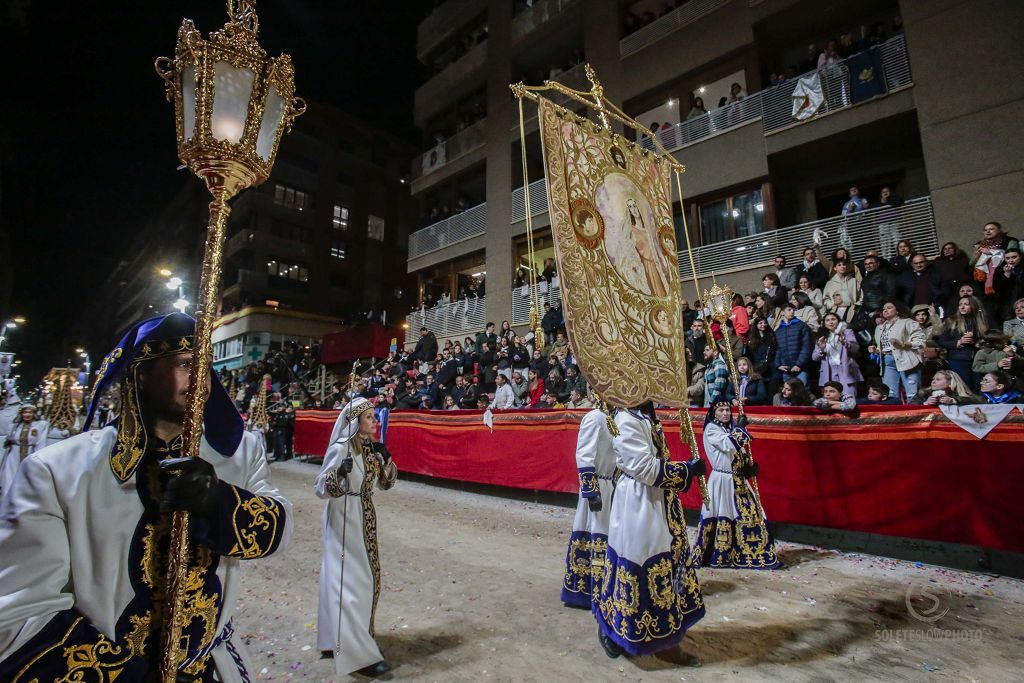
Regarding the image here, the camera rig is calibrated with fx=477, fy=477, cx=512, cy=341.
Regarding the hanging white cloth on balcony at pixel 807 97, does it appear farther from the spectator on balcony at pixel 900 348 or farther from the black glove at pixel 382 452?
the black glove at pixel 382 452

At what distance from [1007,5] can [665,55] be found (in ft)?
24.5

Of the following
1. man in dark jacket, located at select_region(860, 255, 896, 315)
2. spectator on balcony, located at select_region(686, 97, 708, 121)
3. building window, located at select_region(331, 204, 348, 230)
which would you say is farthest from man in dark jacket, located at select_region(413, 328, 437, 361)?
building window, located at select_region(331, 204, 348, 230)

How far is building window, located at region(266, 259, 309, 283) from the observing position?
104ft

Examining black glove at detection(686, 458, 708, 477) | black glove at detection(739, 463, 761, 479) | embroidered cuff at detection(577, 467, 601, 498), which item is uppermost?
black glove at detection(686, 458, 708, 477)

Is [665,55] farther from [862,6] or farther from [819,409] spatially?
[819,409]

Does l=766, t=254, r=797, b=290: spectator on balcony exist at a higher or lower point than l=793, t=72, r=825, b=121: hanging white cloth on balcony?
lower

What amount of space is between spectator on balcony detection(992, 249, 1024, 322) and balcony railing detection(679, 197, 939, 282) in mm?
3144

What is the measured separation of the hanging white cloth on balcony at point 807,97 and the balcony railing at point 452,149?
11.5m

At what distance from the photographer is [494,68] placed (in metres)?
19.2

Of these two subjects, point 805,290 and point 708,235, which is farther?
point 708,235

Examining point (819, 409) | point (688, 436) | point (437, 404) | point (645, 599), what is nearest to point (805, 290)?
point (819, 409)

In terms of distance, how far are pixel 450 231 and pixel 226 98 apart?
19.0 meters

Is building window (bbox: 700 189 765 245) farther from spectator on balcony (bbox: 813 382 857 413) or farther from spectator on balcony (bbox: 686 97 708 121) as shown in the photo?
spectator on balcony (bbox: 813 382 857 413)

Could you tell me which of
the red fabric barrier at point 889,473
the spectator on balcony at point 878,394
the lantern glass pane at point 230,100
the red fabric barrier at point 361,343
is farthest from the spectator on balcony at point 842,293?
the red fabric barrier at point 361,343
